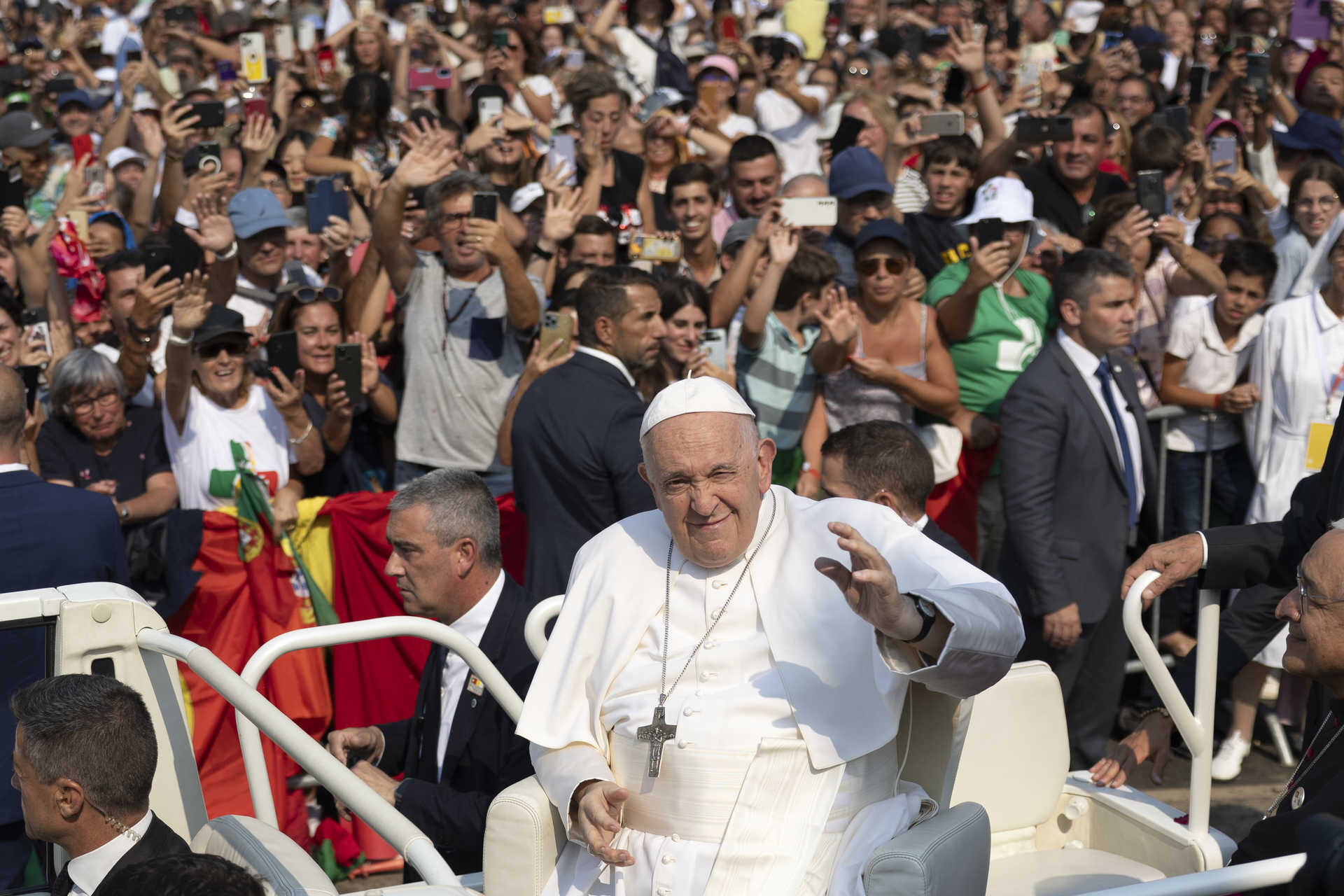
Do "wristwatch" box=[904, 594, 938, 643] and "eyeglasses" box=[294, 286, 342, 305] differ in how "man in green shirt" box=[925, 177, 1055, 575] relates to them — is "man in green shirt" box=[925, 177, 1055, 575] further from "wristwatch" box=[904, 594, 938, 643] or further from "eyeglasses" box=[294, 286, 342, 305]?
"wristwatch" box=[904, 594, 938, 643]

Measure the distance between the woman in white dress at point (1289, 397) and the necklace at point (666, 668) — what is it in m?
3.62

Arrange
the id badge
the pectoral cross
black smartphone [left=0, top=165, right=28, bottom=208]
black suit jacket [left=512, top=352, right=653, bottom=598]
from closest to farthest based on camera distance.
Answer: the pectoral cross
black suit jacket [left=512, top=352, right=653, bottom=598]
the id badge
black smartphone [left=0, top=165, right=28, bottom=208]

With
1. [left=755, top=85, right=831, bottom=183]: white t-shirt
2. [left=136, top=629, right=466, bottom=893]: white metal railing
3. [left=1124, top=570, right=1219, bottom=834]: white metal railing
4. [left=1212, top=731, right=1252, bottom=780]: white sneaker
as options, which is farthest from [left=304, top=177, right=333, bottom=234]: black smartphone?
[left=1124, top=570, right=1219, bottom=834]: white metal railing

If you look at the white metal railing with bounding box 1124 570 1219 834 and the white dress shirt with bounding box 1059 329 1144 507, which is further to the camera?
the white dress shirt with bounding box 1059 329 1144 507

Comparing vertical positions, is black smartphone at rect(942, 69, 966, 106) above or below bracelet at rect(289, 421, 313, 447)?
above

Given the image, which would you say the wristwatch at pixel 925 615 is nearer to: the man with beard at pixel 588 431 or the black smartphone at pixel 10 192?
the man with beard at pixel 588 431

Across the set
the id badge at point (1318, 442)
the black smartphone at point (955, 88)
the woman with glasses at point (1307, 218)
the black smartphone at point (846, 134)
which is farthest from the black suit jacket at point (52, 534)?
the black smartphone at point (955, 88)

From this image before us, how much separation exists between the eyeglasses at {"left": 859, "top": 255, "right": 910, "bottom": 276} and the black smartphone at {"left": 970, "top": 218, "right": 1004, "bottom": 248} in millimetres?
345

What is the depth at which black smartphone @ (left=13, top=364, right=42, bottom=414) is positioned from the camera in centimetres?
594

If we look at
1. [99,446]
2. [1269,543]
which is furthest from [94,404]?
[1269,543]

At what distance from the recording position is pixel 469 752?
4.01 meters

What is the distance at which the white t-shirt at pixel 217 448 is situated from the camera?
19.5 ft

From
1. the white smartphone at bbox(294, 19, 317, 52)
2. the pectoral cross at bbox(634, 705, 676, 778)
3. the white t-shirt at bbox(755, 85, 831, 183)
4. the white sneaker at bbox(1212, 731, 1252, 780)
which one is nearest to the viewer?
the pectoral cross at bbox(634, 705, 676, 778)

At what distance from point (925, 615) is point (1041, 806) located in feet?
4.64
